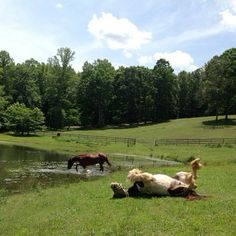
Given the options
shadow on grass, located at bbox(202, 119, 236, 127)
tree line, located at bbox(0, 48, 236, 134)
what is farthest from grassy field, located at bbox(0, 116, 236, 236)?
tree line, located at bbox(0, 48, 236, 134)

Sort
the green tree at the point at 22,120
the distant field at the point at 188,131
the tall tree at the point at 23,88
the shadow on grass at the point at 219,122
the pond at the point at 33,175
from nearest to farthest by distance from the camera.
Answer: the pond at the point at 33,175, the distant field at the point at 188,131, the green tree at the point at 22,120, the shadow on grass at the point at 219,122, the tall tree at the point at 23,88

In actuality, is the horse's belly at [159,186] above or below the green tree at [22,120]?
below

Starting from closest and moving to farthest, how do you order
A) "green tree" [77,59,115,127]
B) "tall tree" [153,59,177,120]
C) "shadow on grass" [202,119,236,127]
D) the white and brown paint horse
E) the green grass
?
1. the green grass
2. the white and brown paint horse
3. "shadow on grass" [202,119,236,127]
4. "green tree" [77,59,115,127]
5. "tall tree" [153,59,177,120]

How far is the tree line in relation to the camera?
118500mm

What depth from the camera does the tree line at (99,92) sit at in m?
118

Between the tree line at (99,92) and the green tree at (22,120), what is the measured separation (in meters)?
15.4

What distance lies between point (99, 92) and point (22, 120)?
3588 cm

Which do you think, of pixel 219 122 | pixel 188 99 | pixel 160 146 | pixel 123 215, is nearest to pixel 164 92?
pixel 188 99

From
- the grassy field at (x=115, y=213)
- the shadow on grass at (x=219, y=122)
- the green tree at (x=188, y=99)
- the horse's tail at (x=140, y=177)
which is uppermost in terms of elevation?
the green tree at (x=188, y=99)

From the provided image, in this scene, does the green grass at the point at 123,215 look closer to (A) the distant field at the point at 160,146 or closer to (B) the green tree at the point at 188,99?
(A) the distant field at the point at 160,146

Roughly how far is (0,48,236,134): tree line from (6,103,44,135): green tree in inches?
608

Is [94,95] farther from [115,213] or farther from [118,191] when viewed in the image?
[115,213]

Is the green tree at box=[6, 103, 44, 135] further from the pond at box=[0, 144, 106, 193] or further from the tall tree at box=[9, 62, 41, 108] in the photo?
the pond at box=[0, 144, 106, 193]

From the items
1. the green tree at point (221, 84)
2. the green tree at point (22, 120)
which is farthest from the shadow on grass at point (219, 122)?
the green tree at point (22, 120)
